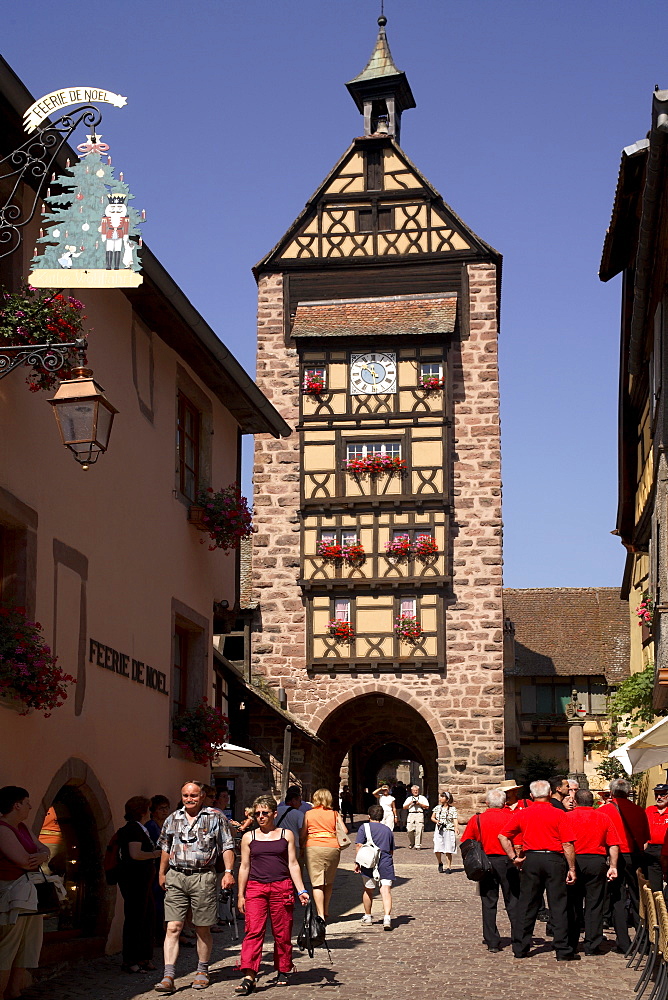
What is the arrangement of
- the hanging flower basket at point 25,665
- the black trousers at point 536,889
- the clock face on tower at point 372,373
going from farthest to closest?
the clock face on tower at point 372,373 → the black trousers at point 536,889 → the hanging flower basket at point 25,665

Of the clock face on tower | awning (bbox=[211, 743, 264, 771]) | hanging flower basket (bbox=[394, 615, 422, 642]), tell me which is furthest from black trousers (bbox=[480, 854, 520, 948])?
the clock face on tower

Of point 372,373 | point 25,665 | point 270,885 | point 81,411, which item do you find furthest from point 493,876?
point 372,373

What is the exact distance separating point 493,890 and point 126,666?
3.45m

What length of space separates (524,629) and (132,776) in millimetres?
29673

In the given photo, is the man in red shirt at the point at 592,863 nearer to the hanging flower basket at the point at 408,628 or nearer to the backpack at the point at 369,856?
the backpack at the point at 369,856

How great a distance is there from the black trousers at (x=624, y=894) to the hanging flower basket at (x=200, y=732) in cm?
430

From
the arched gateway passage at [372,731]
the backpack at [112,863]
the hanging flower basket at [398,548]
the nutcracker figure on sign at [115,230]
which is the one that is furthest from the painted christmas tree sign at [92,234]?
the arched gateway passage at [372,731]

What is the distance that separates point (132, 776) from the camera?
1204 cm

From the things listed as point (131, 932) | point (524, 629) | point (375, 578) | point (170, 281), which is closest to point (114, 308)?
point (170, 281)

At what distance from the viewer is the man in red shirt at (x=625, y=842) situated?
1095 centimetres

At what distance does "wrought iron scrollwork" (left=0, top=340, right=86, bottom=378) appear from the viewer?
7969 millimetres

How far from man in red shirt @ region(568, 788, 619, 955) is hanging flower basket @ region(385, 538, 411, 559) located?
17.2m

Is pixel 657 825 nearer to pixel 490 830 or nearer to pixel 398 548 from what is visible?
pixel 490 830

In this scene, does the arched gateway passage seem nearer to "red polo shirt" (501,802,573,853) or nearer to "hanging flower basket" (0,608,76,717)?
"red polo shirt" (501,802,573,853)
